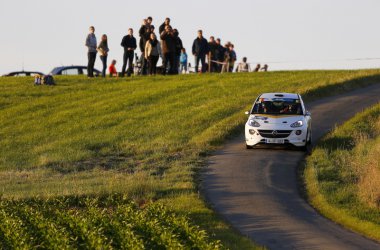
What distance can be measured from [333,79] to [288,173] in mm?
16990

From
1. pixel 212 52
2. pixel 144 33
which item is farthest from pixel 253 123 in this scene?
pixel 212 52

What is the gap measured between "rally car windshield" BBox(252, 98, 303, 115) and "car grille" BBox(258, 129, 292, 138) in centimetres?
109

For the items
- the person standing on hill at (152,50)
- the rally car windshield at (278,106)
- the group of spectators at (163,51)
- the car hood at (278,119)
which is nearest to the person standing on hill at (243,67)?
the group of spectators at (163,51)

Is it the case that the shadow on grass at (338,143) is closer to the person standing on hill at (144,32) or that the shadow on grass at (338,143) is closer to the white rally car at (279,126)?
the white rally car at (279,126)

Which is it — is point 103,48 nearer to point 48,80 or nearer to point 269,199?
point 48,80

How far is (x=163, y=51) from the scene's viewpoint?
45.0m

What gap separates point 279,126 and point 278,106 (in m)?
1.38

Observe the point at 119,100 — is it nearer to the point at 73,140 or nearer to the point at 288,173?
the point at 73,140

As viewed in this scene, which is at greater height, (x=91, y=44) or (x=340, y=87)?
(x=91, y=44)

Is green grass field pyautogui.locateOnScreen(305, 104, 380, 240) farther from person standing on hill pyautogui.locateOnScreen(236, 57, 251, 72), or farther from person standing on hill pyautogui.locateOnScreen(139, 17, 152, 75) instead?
person standing on hill pyautogui.locateOnScreen(236, 57, 251, 72)

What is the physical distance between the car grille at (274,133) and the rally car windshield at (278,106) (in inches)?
43.0

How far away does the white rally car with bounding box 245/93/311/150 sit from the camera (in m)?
29.6

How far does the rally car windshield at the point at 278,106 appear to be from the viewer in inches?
1210

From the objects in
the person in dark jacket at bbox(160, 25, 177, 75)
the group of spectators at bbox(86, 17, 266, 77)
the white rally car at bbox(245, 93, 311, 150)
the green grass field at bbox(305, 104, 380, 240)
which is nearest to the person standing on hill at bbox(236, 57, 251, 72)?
the group of spectators at bbox(86, 17, 266, 77)
